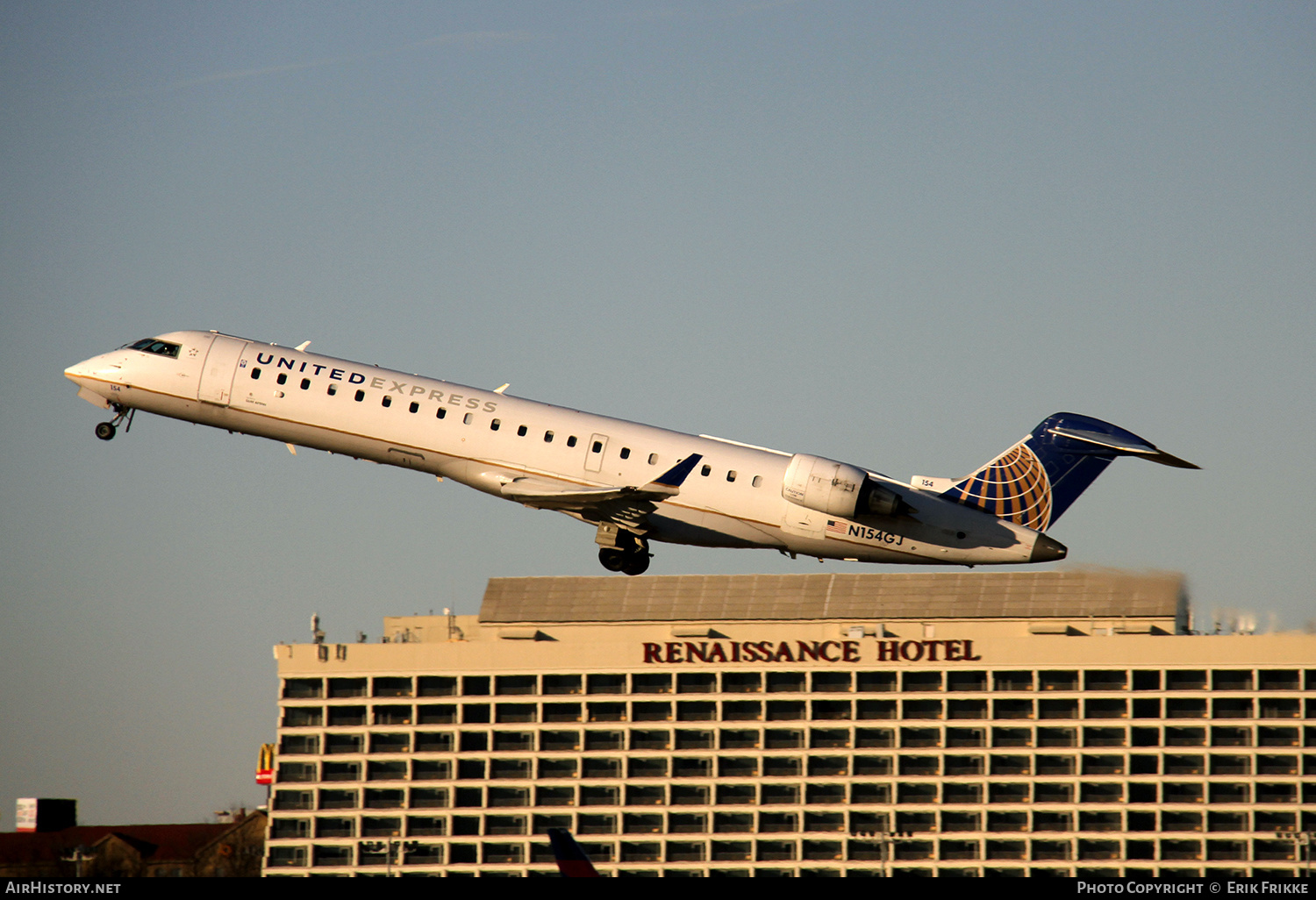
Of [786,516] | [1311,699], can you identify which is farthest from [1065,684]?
[786,516]

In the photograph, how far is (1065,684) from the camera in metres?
67.0

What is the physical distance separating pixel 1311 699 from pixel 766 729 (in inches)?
887

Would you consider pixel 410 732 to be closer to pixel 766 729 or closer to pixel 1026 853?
pixel 766 729

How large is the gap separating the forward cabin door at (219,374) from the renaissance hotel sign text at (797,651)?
1434 inches

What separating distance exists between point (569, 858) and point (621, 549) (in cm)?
764

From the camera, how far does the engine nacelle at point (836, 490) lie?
3375cm

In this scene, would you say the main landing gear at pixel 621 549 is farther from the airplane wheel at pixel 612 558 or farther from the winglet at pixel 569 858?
the winglet at pixel 569 858

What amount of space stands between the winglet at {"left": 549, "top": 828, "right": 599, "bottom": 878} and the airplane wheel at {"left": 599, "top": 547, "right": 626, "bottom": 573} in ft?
21.0

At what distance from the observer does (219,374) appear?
3575 centimetres

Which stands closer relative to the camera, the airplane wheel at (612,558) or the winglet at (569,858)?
the airplane wheel at (612,558)

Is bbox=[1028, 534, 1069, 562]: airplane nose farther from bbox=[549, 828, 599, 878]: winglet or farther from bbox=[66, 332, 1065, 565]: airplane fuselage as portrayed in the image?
bbox=[549, 828, 599, 878]: winglet

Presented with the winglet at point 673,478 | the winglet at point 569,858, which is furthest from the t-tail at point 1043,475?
the winglet at point 569,858

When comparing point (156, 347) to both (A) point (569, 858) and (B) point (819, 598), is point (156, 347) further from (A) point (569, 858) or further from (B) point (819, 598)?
(B) point (819, 598)

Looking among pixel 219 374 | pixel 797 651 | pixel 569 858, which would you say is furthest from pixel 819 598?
pixel 219 374
